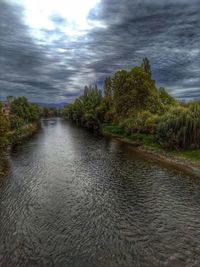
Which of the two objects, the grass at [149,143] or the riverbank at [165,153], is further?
the grass at [149,143]

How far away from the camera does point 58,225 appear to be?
58.0 ft

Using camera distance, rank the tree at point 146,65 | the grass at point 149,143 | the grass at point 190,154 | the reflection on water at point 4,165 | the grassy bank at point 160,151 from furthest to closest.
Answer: the tree at point 146,65 → the grass at point 149,143 → the grass at point 190,154 → the grassy bank at point 160,151 → the reflection on water at point 4,165

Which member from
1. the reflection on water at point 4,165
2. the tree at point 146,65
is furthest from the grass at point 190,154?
the tree at point 146,65

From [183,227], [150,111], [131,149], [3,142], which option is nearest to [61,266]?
[183,227]

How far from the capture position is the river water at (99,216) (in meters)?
14.1

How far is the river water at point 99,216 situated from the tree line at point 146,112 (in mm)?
9179

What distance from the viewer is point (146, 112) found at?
54.5 meters

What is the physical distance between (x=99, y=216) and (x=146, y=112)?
3880 cm

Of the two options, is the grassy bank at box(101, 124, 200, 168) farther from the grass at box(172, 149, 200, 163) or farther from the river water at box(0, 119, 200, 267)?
the river water at box(0, 119, 200, 267)

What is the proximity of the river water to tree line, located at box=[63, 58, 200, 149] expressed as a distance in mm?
9179

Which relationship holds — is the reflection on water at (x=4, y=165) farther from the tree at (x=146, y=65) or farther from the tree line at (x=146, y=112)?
the tree at (x=146, y=65)

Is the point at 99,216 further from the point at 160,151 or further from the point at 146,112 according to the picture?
the point at 146,112

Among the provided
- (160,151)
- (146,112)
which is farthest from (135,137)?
(160,151)

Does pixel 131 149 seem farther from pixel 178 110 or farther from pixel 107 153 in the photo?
pixel 178 110
